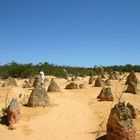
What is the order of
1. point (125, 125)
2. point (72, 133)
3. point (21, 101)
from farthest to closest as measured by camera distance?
point (21, 101), point (72, 133), point (125, 125)

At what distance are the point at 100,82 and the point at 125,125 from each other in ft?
63.0

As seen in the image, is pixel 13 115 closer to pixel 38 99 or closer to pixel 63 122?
pixel 63 122

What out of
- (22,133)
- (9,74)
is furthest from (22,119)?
(9,74)

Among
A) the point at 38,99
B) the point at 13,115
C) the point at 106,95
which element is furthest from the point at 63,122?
the point at 106,95

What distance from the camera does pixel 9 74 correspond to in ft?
159

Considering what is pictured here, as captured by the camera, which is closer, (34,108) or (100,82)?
(34,108)

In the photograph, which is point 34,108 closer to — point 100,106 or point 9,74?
point 100,106

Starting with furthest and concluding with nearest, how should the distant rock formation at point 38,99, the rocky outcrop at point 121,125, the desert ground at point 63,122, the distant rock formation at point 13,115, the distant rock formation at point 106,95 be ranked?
the distant rock formation at point 106,95 → the distant rock formation at point 38,99 → the distant rock formation at point 13,115 → the desert ground at point 63,122 → the rocky outcrop at point 121,125

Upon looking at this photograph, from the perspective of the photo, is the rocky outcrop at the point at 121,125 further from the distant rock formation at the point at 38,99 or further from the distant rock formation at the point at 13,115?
the distant rock formation at the point at 38,99

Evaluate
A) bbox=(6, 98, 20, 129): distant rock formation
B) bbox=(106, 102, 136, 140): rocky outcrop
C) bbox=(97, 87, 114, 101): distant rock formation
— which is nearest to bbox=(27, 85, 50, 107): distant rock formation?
bbox=(6, 98, 20, 129): distant rock formation

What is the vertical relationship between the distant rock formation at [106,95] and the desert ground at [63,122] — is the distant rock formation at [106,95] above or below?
above

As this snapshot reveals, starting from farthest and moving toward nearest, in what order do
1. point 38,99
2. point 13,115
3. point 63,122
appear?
point 38,99, point 63,122, point 13,115

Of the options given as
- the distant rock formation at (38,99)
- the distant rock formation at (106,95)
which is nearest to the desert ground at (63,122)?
the distant rock formation at (38,99)

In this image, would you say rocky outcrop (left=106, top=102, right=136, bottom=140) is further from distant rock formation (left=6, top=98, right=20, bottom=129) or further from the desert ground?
distant rock formation (left=6, top=98, right=20, bottom=129)
